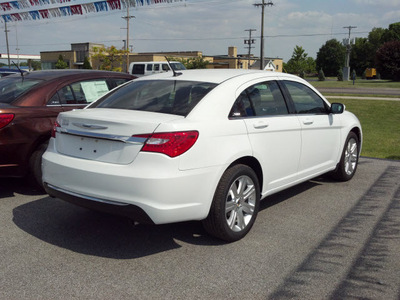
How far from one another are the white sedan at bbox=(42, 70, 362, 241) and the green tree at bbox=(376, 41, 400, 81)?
60.6 m

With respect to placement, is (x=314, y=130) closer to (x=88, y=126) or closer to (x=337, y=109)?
(x=337, y=109)

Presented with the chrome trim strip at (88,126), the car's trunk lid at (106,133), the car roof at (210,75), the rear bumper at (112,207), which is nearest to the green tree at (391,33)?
the car roof at (210,75)

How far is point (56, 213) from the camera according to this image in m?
4.89

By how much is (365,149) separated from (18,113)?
7194mm

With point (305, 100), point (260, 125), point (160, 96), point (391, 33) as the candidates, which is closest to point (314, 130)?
point (305, 100)

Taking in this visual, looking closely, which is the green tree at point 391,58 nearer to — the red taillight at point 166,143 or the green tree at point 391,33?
the green tree at point 391,33

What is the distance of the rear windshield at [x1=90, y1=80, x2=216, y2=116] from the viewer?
400cm

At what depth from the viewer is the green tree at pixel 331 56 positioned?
10475cm

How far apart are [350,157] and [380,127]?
707 cm

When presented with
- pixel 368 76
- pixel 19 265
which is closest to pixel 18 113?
pixel 19 265

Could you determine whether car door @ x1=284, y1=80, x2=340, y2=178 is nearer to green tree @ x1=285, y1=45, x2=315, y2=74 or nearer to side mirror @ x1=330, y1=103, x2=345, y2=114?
side mirror @ x1=330, y1=103, x2=345, y2=114

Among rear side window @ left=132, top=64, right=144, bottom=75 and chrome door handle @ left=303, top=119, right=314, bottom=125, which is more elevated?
rear side window @ left=132, top=64, right=144, bottom=75

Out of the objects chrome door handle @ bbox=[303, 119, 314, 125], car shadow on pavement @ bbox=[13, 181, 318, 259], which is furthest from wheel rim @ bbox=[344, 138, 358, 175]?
car shadow on pavement @ bbox=[13, 181, 318, 259]

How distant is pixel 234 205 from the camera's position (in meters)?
4.06
